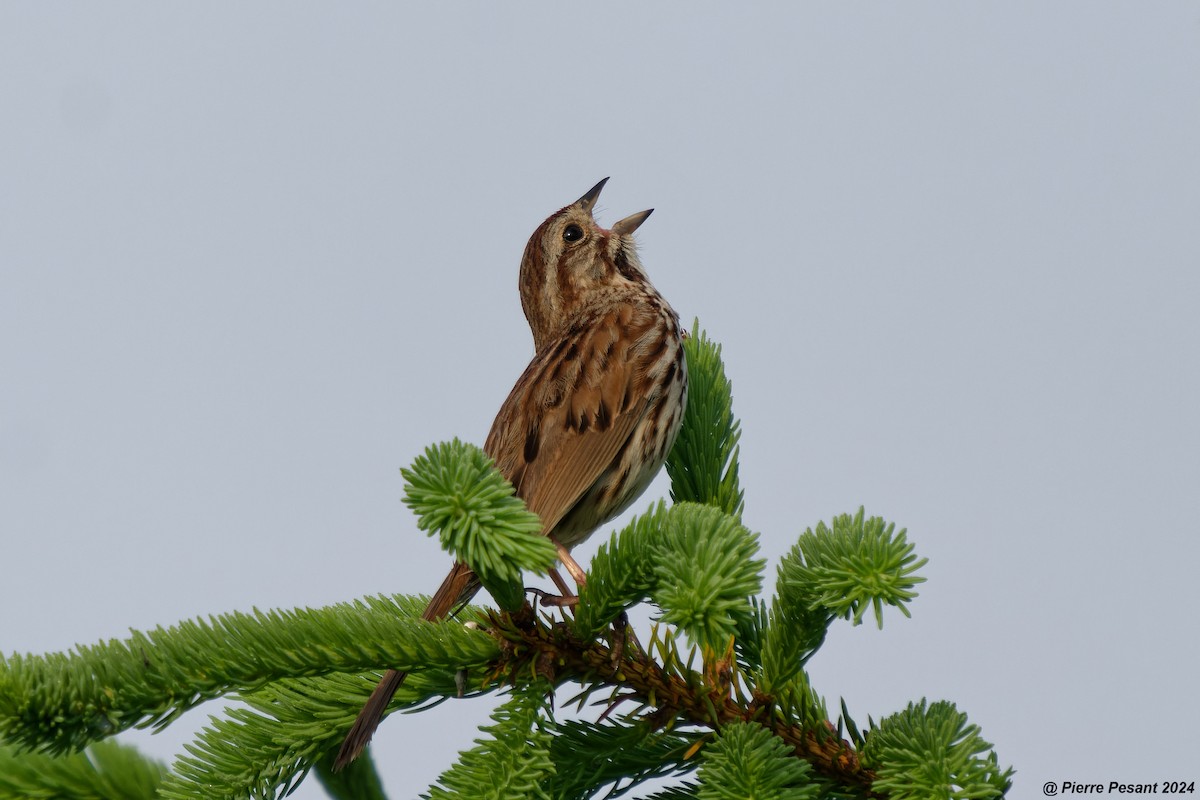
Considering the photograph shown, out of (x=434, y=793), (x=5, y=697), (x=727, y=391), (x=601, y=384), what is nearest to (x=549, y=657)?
(x=434, y=793)

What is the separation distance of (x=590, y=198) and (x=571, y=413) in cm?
189

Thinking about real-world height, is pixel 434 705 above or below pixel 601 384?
below

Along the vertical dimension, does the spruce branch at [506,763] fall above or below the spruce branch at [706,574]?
below

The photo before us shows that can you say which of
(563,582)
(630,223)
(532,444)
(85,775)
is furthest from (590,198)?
(85,775)

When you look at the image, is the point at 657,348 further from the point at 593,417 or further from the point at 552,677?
the point at 552,677

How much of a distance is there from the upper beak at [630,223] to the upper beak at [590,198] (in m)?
0.17

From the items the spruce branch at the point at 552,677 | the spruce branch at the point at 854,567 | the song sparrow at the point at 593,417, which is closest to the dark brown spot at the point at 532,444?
the song sparrow at the point at 593,417

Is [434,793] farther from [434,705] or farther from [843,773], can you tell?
[843,773]

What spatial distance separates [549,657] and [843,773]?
694 mm

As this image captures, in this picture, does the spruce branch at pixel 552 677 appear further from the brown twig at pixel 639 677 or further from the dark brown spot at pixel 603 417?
the dark brown spot at pixel 603 417

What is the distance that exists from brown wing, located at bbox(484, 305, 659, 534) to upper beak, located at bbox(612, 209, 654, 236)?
961mm

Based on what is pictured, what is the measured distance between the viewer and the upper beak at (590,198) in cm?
602

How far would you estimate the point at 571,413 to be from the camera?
450cm

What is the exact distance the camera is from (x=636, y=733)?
2.69 m
